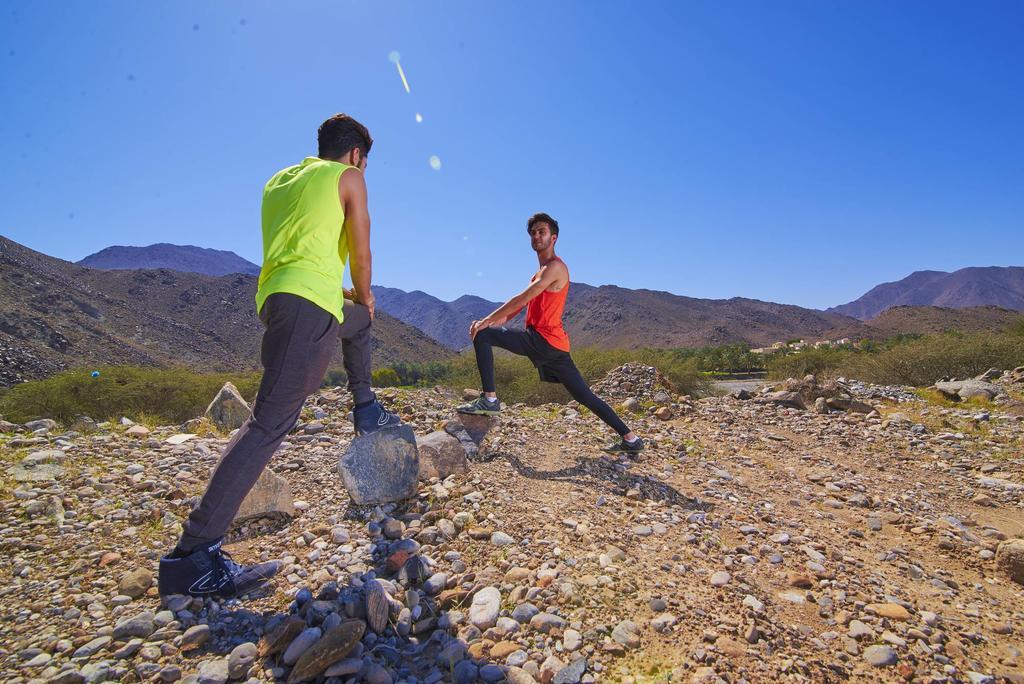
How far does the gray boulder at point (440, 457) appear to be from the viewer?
131 inches

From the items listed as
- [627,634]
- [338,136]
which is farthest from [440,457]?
[338,136]

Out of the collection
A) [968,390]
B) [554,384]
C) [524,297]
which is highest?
[524,297]

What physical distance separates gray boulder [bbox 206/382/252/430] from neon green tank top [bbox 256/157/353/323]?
11.0ft

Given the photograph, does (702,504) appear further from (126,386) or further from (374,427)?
(126,386)

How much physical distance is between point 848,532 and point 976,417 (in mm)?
5062

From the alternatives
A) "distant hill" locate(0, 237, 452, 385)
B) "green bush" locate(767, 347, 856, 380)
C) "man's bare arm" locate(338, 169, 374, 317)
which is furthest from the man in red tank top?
"distant hill" locate(0, 237, 452, 385)

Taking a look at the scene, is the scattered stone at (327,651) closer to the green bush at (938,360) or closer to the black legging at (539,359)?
the black legging at (539,359)

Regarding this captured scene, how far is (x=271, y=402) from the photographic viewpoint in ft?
6.66

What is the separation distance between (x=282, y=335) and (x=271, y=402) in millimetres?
292

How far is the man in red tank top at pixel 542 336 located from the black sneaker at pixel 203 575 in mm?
2267

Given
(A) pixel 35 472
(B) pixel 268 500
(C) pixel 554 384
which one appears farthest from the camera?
(C) pixel 554 384

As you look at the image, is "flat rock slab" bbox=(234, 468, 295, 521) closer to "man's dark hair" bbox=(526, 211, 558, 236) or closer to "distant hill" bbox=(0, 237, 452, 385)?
"man's dark hair" bbox=(526, 211, 558, 236)

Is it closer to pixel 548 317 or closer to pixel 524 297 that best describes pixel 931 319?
pixel 548 317

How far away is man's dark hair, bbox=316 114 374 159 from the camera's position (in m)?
2.44
